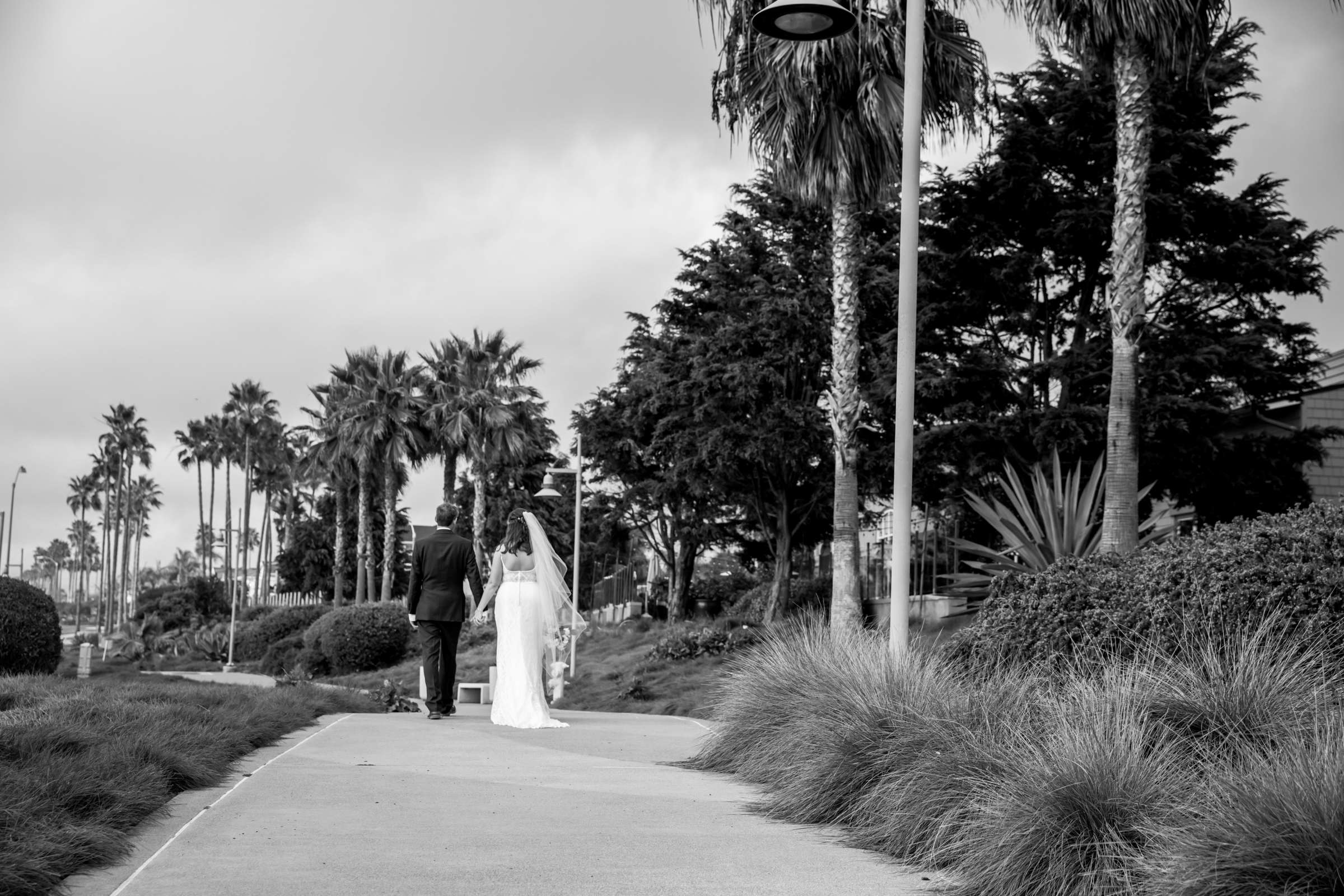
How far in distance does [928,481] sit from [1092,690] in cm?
2205

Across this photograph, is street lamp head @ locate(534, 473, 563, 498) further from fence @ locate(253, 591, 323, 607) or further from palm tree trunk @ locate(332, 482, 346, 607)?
fence @ locate(253, 591, 323, 607)

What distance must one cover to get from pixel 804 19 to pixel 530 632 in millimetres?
6674

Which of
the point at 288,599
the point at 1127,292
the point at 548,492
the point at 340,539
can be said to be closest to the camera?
the point at 1127,292

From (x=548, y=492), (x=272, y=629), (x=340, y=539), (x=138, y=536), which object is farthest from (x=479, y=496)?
(x=138, y=536)

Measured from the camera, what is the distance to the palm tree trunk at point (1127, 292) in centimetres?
1759

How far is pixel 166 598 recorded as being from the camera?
243ft

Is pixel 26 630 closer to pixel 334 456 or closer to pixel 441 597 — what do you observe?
pixel 441 597

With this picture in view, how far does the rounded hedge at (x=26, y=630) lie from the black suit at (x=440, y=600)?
868 cm

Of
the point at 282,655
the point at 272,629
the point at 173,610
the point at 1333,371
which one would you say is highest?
the point at 1333,371

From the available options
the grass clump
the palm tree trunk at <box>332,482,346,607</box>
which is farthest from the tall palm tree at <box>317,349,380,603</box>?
the grass clump

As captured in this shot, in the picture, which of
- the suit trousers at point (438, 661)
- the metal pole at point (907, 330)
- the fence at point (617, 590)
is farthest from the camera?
the fence at point (617, 590)

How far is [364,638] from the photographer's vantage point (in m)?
40.2

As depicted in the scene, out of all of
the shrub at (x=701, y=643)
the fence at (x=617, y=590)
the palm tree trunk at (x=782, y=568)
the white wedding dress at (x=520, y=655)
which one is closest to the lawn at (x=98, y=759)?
the white wedding dress at (x=520, y=655)

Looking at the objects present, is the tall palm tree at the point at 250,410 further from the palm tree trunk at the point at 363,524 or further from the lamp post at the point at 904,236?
the lamp post at the point at 904,236
